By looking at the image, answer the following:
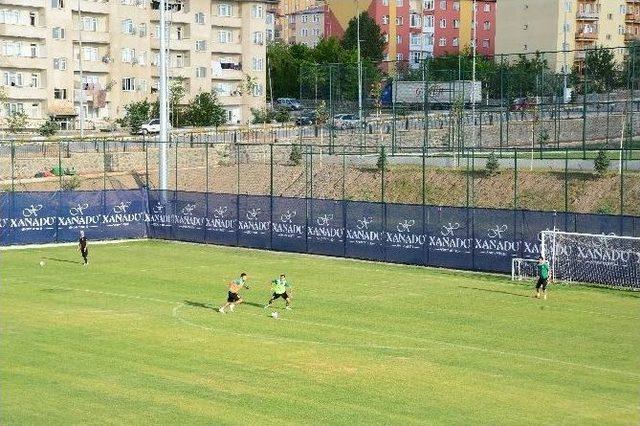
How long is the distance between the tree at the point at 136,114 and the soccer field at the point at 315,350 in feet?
176

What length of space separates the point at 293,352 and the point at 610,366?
843 cm

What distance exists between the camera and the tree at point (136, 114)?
339 feet

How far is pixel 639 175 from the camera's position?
65.8 meters

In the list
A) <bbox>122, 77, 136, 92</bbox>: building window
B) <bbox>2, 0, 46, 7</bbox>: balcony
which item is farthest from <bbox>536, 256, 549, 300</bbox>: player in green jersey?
<bbox>122, 77, 136, 92</bbox>: building window

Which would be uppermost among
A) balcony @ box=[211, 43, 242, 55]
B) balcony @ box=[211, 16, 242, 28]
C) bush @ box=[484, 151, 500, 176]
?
balcony @ box=[211, 16, 242, 28]

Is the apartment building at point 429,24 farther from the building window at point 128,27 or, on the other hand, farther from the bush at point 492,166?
the bush at point 492,166

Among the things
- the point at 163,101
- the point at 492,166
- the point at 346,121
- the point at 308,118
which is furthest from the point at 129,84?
the point at 492,166

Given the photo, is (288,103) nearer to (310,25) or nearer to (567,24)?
(567,24)

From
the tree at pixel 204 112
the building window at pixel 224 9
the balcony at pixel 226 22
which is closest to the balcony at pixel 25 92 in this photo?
the tree at pixel 204 112

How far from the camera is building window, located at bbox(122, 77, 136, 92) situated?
119 m

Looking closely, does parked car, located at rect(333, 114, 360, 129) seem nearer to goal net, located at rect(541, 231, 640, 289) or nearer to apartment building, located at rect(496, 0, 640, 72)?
apartment building, located at rect(496, 0, 640, 72)

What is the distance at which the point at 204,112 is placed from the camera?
11375 cm

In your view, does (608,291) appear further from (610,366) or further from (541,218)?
(610,366)

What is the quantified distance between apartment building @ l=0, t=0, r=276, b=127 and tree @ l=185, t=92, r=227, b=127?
7595 mm
